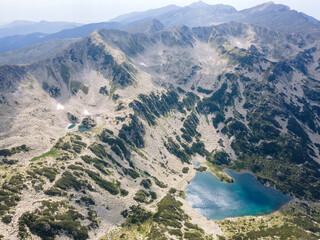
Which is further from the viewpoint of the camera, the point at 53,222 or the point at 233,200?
the point at 233,200

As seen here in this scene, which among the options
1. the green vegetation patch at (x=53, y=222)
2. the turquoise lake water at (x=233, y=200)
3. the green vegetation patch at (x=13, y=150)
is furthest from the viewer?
the turquoise lake water at (x=233, y=200)

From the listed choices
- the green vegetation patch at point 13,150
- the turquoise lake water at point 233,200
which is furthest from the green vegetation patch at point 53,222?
the turquoise lake water at point 233,200

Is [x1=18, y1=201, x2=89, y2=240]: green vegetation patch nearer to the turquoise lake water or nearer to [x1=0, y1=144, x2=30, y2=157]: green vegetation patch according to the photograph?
[x1=0, y1=144, x2=30, y2=157]: green vegetation patch

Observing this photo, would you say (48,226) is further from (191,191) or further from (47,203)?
(191,191)

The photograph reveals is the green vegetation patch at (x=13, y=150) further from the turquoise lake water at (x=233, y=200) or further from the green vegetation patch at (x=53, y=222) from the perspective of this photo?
the turquoise lake water at (x=233, y=200)

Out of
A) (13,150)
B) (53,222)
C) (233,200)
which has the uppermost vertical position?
(13,150)

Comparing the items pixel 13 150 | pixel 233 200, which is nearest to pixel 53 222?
pixel 13 150

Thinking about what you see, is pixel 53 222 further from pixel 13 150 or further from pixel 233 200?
pixel 233 200

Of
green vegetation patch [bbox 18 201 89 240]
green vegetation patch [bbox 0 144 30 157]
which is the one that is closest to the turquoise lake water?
green vegetation patch [bbox 18 201 89 240]

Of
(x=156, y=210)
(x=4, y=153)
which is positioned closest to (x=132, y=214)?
(x=156, y=210)
